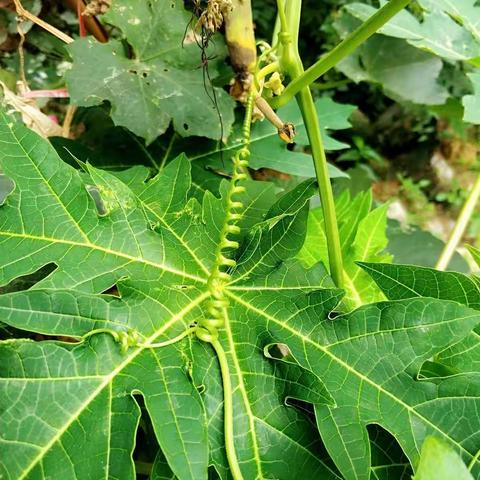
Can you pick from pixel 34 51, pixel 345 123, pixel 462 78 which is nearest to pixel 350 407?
pixel 345 123

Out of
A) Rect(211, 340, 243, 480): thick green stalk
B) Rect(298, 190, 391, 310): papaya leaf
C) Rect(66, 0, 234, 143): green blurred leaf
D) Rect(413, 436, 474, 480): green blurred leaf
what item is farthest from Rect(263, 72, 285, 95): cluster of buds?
Rect(413, 436, 474, 480): green blurred leaf

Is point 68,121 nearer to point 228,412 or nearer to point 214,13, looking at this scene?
point 214,13

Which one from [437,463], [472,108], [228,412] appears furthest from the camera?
[472,108]

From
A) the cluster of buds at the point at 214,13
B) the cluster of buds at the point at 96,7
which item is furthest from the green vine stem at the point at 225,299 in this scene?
the cluster of buds at the point at 96,7

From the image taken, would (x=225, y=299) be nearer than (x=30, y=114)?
Yes

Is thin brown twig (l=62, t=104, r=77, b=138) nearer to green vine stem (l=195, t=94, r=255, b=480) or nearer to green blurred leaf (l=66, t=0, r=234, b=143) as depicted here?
green blurred leaf (l=66, t=0, r=234, b=143)

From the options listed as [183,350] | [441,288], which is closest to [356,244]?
[441,288]

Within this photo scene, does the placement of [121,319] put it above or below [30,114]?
below
